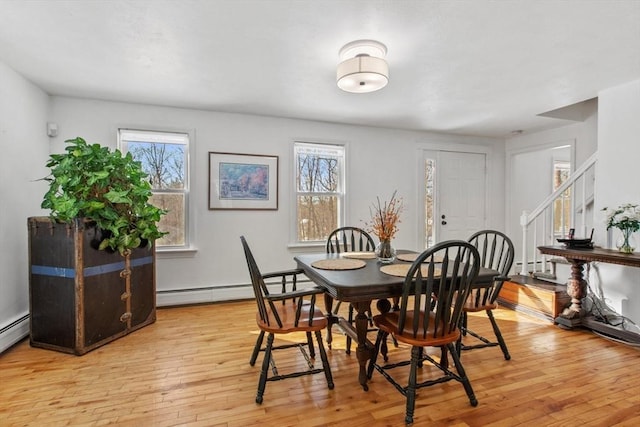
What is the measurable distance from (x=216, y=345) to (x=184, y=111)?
259cm

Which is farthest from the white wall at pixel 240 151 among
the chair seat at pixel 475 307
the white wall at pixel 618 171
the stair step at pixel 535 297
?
the chair seat at pixel 475 307

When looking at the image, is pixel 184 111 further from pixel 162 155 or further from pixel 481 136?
pixel 481 136

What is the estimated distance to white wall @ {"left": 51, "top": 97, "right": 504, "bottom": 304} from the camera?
3637mm

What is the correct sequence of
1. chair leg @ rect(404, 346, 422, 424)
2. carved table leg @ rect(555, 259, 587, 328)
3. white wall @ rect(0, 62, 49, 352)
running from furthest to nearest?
1. carved table leg @ rect(555, 259, 587, 328)
2. white wall @ rect(0, 62, 49, 352)
3. chair leg @ rect(404, 346, 422, 424)

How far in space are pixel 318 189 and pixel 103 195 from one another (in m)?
2.47

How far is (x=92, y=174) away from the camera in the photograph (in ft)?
8.68

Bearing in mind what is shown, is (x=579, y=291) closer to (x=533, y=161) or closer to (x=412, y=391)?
(x=412, y=391)

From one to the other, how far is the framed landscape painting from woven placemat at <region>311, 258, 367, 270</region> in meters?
1.82

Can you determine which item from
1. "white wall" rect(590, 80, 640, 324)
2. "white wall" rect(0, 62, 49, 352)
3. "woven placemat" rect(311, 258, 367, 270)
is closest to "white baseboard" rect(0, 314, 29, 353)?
"white wall" rect(0, 62, 49, 352)

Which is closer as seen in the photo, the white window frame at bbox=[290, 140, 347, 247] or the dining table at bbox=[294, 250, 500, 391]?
the dining table at bbox=[294, 250, 500, 391]

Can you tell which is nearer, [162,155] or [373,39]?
[373,39]

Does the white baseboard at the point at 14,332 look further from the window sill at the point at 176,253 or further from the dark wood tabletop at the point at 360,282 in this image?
the dark wood tabletop at the point at 360,282

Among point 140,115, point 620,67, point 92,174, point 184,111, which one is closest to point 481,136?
point 620,67

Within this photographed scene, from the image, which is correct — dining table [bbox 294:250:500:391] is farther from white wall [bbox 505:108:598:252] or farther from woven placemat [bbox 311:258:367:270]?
white wall [bbox 505:108:598:252]
